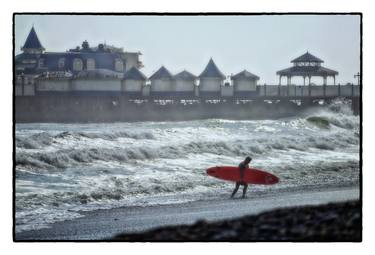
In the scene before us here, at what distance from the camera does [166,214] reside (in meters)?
7.15

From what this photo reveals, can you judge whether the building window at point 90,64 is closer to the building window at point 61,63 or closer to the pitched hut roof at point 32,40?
the building window at point 61,63

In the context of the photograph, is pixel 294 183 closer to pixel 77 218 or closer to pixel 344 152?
pixel 344 152

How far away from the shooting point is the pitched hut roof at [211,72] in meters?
7.29

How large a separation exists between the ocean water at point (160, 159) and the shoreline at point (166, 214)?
3.0 inches

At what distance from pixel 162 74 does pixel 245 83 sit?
0.65 metres

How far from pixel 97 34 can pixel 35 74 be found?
0.56 meters

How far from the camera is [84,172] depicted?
24.1 ft

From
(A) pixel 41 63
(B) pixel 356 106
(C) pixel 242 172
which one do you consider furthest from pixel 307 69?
(A) pixel 41 63

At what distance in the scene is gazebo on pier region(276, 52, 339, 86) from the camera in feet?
23.8

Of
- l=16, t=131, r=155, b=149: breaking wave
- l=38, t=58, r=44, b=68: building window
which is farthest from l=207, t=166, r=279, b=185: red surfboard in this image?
l=38, t=58, r=44, b=68: building window

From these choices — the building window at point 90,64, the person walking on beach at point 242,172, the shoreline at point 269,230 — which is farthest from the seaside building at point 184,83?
the shoreline at point 269,230

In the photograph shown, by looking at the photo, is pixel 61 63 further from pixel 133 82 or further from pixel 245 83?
pixel 245 83

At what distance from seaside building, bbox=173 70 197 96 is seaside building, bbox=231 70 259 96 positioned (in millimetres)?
325

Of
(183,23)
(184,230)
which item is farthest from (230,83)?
(184,230)
